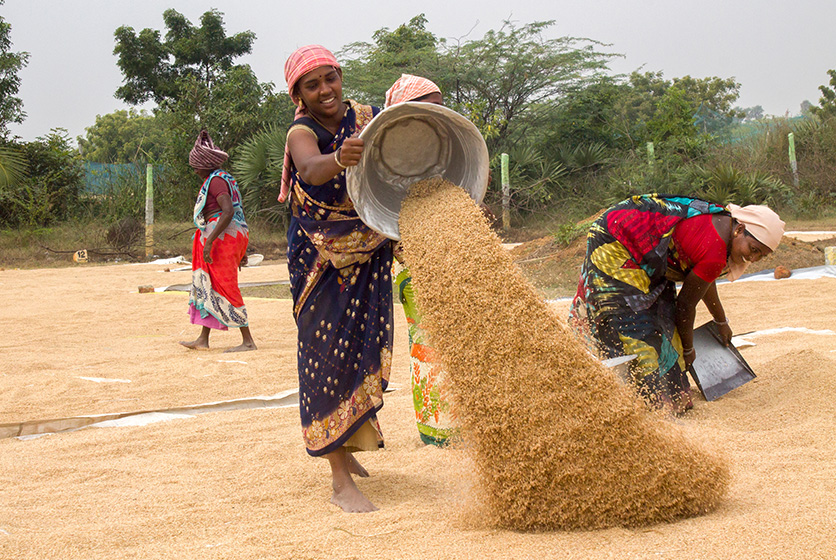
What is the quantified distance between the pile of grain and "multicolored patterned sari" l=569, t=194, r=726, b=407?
1287 mm

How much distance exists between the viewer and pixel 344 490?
2477 millimetres

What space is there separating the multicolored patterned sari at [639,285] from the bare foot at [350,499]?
4.64ft

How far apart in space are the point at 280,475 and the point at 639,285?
183 centimetres

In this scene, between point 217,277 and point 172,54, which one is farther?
point 172,54

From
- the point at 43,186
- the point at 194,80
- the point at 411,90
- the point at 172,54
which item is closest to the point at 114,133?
the point at 172,54

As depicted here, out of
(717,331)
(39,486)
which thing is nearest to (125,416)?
(39,486)

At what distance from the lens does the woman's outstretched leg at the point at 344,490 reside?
2.38 meters

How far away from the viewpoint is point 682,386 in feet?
11.7

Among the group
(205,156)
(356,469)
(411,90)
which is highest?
(411,90)

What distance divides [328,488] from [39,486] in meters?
1.07

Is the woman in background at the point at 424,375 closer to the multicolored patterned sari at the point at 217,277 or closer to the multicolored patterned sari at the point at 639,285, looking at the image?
the multicolored patterned sari at the point at 639,285

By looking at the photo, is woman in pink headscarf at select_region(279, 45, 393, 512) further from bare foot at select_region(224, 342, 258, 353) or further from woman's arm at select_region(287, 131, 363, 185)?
bare foot at select_region(224, 342, 258, 353)

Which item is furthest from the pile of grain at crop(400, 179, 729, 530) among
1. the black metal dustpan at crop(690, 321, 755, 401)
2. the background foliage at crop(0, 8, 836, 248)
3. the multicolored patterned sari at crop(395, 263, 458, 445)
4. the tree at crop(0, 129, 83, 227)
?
the tree at crop(0, 129, 83, 227)

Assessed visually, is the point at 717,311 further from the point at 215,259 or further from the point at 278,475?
the point at 215,259
